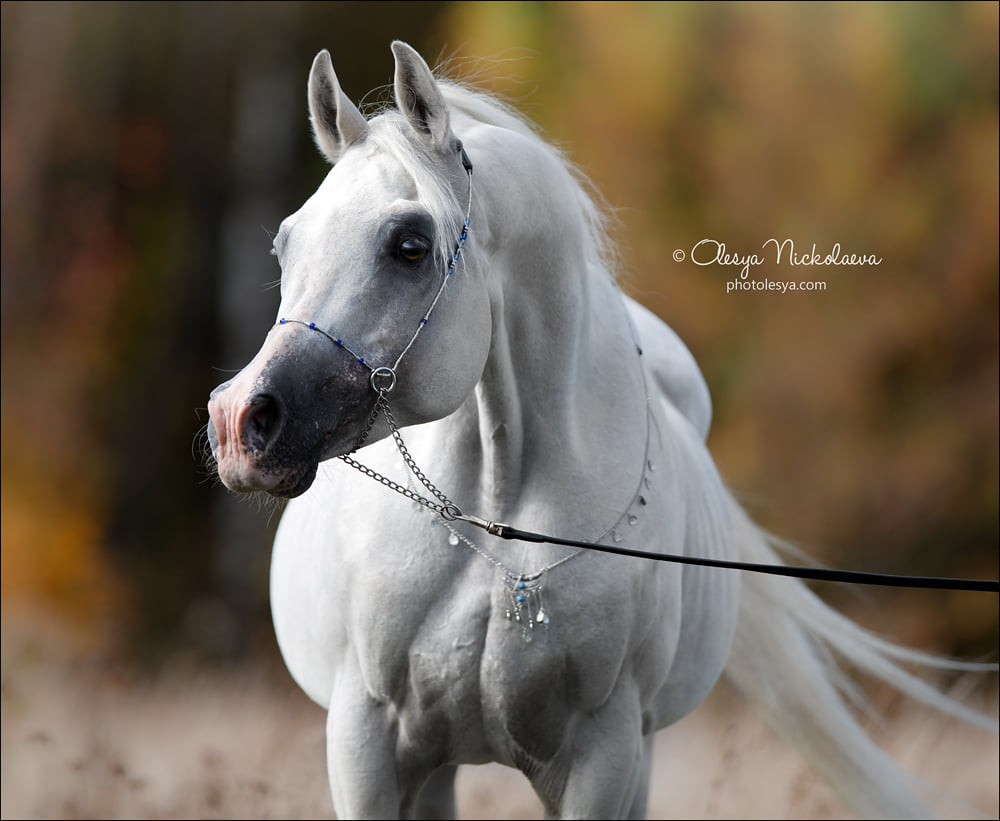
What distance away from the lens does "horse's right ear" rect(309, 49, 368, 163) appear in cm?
182

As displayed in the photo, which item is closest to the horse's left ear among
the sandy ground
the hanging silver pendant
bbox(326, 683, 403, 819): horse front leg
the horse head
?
the horse head

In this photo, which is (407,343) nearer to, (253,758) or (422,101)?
(422,101)

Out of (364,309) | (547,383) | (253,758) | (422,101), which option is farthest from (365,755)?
(253,758)

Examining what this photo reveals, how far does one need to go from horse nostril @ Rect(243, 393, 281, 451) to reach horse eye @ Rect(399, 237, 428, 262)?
0.32m

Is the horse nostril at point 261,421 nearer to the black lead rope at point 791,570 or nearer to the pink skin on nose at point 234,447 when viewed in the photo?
the pink skin on nose at point 234,447

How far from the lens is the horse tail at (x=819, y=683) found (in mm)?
3299

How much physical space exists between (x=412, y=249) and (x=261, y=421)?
0.36 meters

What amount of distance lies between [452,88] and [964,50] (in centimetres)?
591

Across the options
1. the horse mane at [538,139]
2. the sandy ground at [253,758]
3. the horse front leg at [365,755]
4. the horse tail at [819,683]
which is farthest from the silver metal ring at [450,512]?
the sandy ground at [253,758]

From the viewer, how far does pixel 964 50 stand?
6.83 meters

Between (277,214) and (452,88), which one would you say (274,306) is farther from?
(452,88)

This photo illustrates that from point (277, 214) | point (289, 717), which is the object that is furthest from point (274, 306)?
point (289, 717)

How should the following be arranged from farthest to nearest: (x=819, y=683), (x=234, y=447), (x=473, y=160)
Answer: (x=819, y=683) → (x=473, y=160) → (x=234, y=447)

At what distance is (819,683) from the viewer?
334 cm
